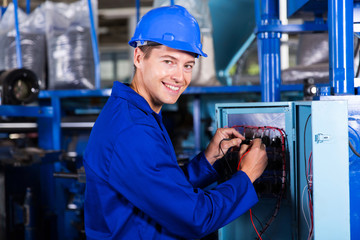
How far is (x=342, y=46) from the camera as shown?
53.8 inches

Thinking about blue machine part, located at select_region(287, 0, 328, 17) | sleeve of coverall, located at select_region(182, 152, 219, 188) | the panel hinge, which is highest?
blue machine part, located at select_region(287, 0, 328, 17)

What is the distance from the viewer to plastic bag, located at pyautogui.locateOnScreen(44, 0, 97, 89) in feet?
9.88

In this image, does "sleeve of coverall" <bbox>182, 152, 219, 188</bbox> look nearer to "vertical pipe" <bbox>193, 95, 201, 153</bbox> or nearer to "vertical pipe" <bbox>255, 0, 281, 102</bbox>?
"vertical pipe" <bbox>255, 0, 281, 102</bbox>

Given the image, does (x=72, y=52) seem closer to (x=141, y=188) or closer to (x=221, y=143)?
(x=221, y=143)

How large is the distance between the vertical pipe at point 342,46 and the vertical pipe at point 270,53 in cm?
60

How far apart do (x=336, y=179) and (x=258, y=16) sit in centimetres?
152

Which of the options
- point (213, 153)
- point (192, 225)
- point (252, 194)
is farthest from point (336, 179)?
point (213, 153)

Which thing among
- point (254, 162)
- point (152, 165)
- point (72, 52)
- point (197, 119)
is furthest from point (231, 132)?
point (72, 52)

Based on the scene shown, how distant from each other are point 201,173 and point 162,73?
1.71 ft

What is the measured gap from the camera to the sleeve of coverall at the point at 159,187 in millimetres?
1045

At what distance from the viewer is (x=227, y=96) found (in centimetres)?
351

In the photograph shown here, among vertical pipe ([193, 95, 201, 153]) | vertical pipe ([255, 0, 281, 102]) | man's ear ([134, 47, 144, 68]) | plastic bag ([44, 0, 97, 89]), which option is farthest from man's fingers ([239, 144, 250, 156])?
plastic bag ([44, 0, 97, 89])

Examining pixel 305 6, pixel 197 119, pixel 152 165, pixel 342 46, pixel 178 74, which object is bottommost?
pixel 152 165

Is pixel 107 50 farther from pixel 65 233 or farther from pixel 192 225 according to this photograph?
pixel 192 225
